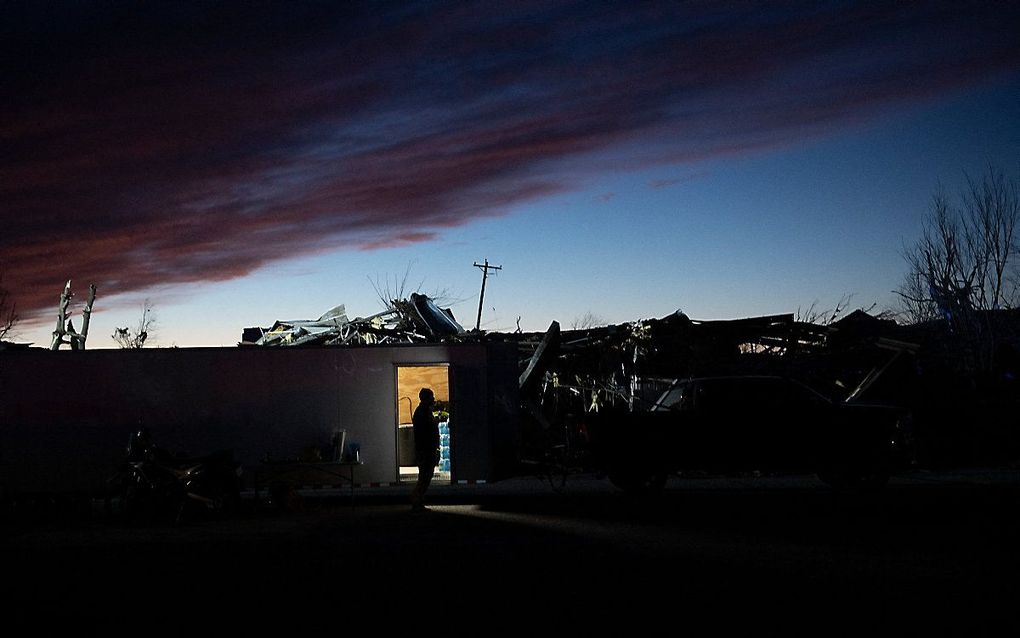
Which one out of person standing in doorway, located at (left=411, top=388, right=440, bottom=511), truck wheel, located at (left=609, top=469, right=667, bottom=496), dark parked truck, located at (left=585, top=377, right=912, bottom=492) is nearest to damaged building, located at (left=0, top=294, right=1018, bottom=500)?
dark parked truck, located at (left=585, top=377, right=912, bottom=492)

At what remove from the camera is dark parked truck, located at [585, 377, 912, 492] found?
57.2 feet

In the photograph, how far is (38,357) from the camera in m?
18.1

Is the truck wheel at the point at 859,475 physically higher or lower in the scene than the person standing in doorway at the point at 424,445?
lower

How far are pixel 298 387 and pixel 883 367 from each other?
13.6 m

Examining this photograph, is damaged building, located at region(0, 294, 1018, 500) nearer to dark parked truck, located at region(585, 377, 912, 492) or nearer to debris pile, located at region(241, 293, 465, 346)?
dark parked truck, located at region(585, 377, 912, 492)

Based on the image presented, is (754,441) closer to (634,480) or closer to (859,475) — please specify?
(859,475)

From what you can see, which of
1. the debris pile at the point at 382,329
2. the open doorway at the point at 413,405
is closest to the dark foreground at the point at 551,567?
the open doorway at the point at 413,405

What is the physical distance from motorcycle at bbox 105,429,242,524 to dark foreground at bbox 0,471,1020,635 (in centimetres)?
49

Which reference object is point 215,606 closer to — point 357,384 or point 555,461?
point 357,384

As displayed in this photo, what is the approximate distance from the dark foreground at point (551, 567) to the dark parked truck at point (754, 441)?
1.45 meters

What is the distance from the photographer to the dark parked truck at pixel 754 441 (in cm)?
1742

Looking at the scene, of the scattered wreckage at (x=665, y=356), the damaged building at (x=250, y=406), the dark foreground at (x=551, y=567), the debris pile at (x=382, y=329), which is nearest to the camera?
the dark foreground at (x=551, y=567)

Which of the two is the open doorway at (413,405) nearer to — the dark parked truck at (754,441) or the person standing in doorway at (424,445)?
the dark parked truck at (754,441)

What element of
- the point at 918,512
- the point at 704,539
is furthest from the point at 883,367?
the point at 704,539
